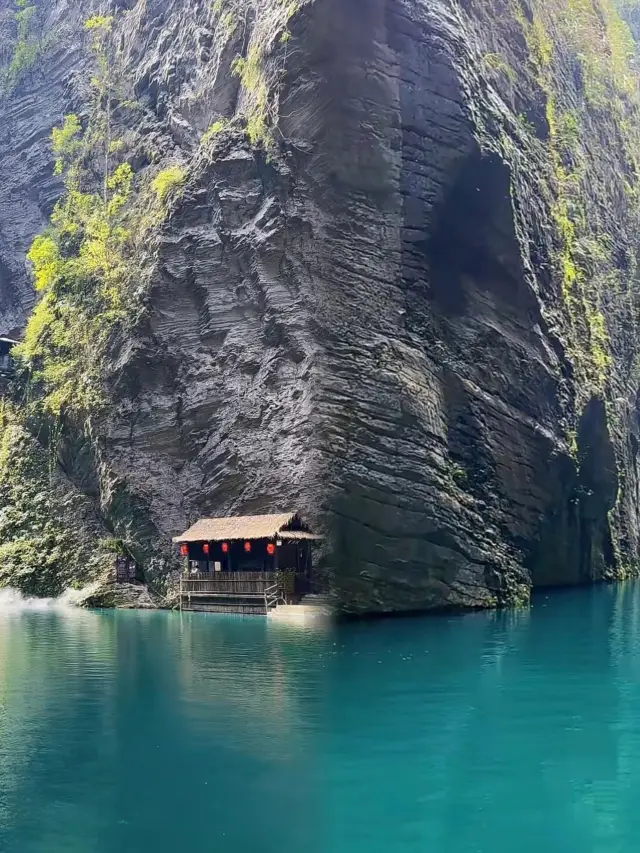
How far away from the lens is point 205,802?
9547 mm

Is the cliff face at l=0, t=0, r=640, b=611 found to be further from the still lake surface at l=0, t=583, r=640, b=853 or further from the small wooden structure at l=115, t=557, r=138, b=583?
the still lake surface at l=0, t=583, r=640, b=853

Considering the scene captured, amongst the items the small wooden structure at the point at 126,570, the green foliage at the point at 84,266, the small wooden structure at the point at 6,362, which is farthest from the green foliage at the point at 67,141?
the small wooden structure at the point at 126,570

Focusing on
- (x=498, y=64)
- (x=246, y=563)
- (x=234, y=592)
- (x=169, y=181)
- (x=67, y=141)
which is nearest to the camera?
(x=234, y=592)

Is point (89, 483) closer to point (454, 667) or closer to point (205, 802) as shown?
point (454, 667)

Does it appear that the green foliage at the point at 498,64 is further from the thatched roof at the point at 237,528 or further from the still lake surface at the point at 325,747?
the still lake surface at the point at 325,747

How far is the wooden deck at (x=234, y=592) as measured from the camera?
27219mm

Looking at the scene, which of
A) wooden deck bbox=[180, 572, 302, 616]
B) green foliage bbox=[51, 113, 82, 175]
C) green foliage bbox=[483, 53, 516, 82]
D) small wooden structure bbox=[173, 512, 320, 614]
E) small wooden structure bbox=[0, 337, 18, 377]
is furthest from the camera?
green foliage bbox=[51, 113, 82, 175]

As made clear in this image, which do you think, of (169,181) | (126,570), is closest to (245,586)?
(126,570)

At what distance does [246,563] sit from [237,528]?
1412 mm

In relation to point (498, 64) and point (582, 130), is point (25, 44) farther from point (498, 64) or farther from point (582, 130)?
point (582, 130)

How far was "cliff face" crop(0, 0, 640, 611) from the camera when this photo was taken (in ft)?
87.6

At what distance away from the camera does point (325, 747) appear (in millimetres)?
11516

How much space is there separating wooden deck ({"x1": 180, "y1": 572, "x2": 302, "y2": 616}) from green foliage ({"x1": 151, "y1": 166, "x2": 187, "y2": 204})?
49.3ft

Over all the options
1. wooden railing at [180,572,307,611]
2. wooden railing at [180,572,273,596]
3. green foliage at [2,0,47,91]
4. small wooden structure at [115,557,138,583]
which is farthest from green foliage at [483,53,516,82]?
green foliage at [2,0,47,91]
